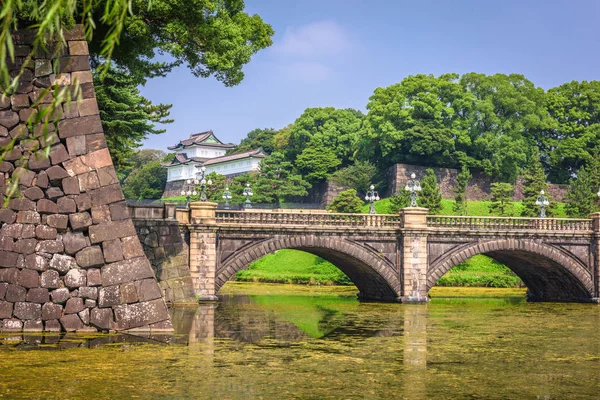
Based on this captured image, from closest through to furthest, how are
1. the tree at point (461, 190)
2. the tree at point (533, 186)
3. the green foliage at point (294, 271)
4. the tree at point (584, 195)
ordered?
the green foliage at point (294, 271) < the tree at point (584, 195) < the tree at point (533, 186) < the tree at point (461, 190)

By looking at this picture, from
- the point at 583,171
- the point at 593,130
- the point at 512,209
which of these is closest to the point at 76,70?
the point at 512,209

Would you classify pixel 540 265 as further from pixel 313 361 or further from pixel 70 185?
pixel 70 185

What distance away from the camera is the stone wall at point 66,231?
16.6 m

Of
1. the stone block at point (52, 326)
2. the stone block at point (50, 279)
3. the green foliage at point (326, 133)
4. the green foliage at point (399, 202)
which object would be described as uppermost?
the green foliage at point (326, 133)

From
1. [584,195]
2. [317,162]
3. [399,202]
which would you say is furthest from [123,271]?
[317,162]

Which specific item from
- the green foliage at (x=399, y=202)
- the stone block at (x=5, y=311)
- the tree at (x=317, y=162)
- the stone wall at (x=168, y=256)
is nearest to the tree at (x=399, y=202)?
the green foliage at (x=399, y=202)

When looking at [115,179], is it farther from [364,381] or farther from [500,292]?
[500,292]

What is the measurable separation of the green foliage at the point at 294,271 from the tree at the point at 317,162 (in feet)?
61.7

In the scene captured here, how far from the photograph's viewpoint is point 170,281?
100 feet

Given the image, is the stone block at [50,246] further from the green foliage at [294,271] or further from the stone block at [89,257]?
the green foliage at [294,271]

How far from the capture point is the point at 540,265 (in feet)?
139

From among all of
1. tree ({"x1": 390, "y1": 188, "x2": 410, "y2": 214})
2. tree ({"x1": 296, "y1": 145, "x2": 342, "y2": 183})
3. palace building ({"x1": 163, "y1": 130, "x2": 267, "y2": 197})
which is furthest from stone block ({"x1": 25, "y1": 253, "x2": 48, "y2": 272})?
palace building ({"x1": 163, "y1": 130, "x2": 267, "y2": 197})

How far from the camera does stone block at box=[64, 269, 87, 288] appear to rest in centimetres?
1672

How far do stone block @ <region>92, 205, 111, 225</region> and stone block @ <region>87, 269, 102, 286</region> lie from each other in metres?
1.04
